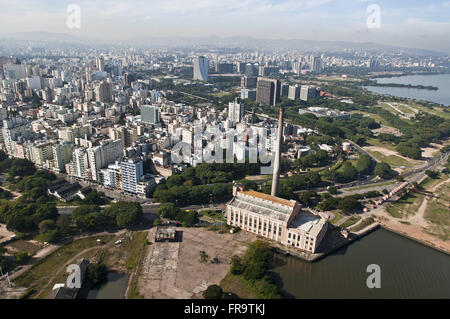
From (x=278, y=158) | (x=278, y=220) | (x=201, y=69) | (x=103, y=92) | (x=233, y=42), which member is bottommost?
(x=278, y=220)

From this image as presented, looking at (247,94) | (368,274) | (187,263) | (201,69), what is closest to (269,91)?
(247,94)

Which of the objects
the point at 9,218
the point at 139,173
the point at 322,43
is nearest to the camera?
the point at 9,218

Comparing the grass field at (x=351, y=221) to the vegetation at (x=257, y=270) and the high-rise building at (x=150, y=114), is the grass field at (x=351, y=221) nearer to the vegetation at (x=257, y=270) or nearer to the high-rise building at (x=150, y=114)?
the vegetation at (x=257, y=270)

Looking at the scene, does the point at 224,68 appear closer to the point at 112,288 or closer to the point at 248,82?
→ the point at 248,82

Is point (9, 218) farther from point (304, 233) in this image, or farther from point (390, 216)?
point (390, 216)

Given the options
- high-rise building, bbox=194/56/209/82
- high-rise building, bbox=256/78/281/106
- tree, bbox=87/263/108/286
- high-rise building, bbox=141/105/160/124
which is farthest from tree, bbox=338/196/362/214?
high-rise building, bbox=194/56/209/82

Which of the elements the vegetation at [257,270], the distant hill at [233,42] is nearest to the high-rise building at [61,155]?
the vegetation at [257,270]

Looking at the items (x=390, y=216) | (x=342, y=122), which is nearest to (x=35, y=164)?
(x=390, y=216)
